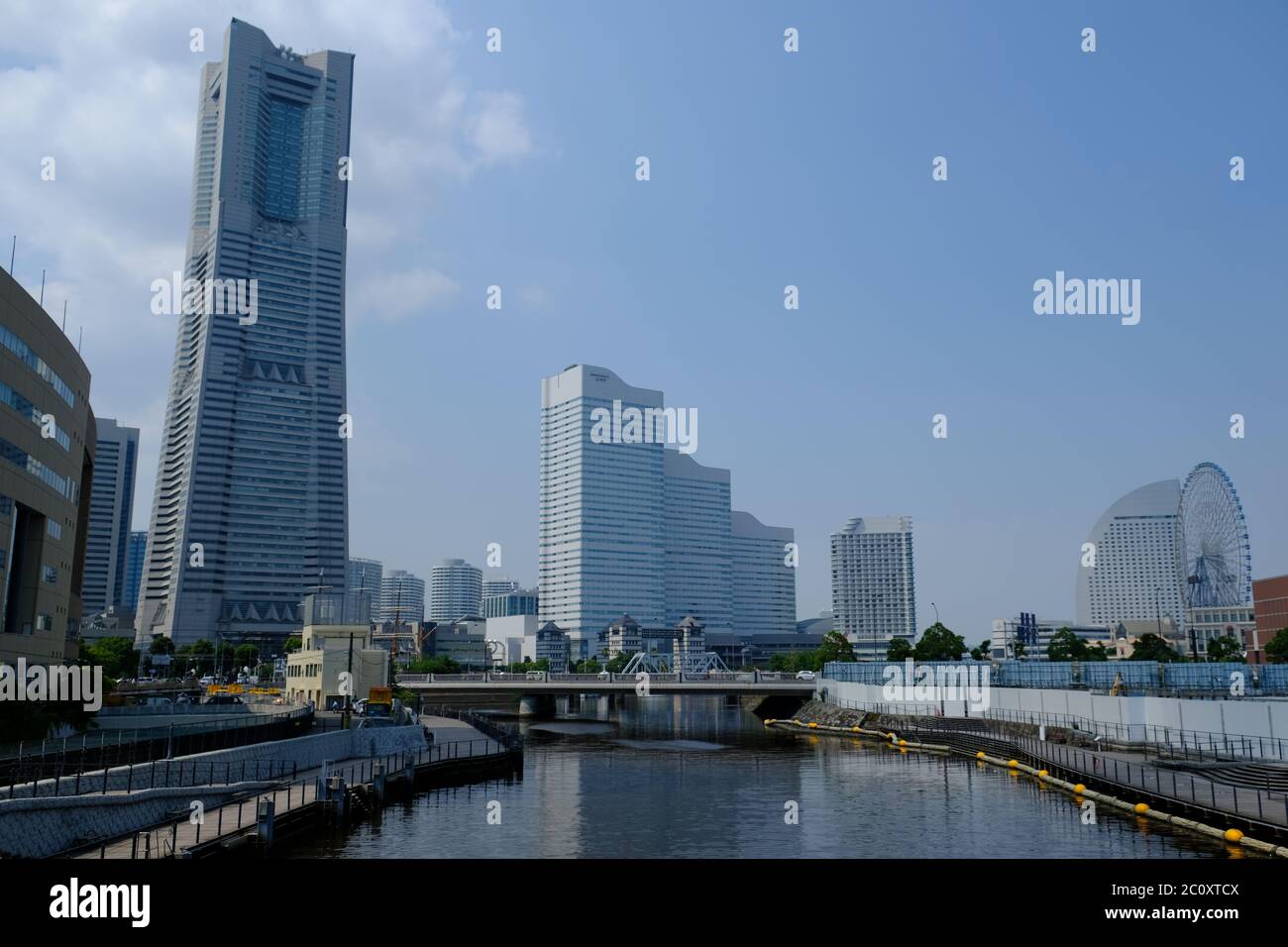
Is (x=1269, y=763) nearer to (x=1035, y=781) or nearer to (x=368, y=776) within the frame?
(x=1035, y=781)

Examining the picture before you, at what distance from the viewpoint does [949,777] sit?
70.5 m

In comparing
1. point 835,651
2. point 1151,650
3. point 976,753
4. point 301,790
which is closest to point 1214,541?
point 1151,650

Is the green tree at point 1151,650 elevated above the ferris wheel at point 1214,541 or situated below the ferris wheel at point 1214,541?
below

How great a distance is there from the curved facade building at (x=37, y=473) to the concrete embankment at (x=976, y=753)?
2671 inches

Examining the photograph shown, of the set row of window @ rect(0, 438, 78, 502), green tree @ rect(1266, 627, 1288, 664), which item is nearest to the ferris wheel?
green tree @ rect(1266, 627, 1288, 664)

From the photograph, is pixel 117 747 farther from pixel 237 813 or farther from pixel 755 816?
pixel 755 816

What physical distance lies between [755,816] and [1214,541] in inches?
5131

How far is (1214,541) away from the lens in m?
154

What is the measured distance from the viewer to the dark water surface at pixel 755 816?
44500 millimetres

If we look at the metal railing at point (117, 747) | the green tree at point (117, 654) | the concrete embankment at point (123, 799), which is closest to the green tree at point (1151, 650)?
the concrete embankment at point (123, 799)

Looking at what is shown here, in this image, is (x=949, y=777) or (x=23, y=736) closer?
(x=23, y=736)

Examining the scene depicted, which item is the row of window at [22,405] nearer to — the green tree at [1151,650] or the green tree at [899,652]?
the green tree at [899,652]
